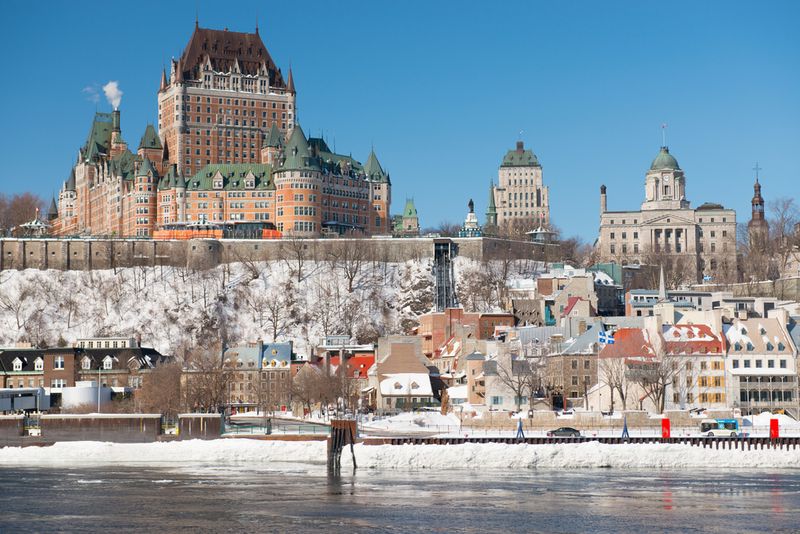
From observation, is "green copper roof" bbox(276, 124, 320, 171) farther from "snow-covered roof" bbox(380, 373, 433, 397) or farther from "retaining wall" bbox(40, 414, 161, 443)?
"retaining wall" bbox(40, 414, 161, 443)

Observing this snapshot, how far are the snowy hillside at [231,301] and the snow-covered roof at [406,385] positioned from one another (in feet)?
124

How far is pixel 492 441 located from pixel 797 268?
98.6m

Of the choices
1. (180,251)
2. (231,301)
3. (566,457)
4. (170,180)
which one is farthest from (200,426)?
(170,180)

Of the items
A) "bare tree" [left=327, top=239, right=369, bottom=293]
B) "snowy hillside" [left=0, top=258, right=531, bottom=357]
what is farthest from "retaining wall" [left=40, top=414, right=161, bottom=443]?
"bare tree" [left=327, top=239, right=369, bottom=293]

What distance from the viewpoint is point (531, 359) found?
11519 centimetres

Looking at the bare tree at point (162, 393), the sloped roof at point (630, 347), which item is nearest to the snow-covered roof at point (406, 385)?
the bare tree at point (162, 393)

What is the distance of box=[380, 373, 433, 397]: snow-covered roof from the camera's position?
11988 centimetres

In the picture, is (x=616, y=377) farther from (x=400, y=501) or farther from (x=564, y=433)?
(x=400, y=501)

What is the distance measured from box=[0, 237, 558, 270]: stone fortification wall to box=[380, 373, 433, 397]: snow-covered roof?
59.2 m

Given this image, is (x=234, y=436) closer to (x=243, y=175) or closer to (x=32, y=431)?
(x=32, y=431)

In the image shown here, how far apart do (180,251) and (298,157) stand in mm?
23673

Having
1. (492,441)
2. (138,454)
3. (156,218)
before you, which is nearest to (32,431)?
(138,454)

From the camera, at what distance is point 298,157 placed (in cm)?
19388

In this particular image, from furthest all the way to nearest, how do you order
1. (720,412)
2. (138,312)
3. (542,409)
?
(138,312) < (542,409) < (720,412)
